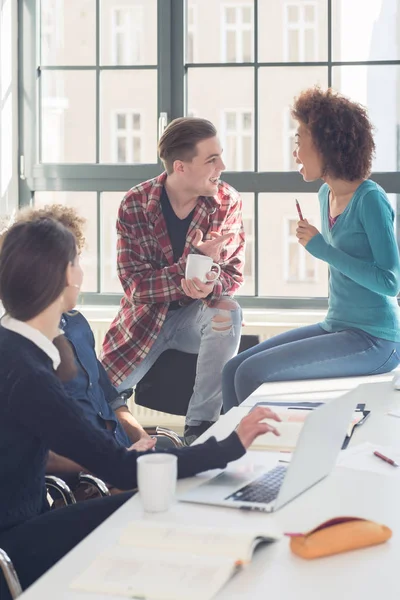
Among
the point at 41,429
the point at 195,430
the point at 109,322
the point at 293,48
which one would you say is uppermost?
the point at 293,48

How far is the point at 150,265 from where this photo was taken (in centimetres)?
346

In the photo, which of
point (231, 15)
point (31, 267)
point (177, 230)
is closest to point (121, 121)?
point (231, 15)

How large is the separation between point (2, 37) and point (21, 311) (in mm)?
3089

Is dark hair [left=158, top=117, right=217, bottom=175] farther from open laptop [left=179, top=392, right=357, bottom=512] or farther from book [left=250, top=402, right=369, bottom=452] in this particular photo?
open laptop [left=179, top=392, right=357, bottom=512]

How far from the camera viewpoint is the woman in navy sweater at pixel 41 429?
1563mm

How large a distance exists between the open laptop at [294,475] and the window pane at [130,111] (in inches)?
124

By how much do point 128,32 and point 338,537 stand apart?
3.81 meters

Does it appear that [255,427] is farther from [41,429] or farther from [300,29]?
[300,29]

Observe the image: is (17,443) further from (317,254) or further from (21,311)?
(317,254)

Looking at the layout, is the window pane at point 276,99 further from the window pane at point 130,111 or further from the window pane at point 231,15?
the window pane at point 130,111

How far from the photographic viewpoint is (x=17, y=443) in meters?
1.62

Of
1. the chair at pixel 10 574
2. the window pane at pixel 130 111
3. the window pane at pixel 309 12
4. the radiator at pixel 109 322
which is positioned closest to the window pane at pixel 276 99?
the window pane at pixel 309 12

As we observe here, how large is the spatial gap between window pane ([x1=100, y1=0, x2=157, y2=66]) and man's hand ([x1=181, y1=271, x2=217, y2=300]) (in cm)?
179

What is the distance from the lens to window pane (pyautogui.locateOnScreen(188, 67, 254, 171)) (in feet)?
14.8
